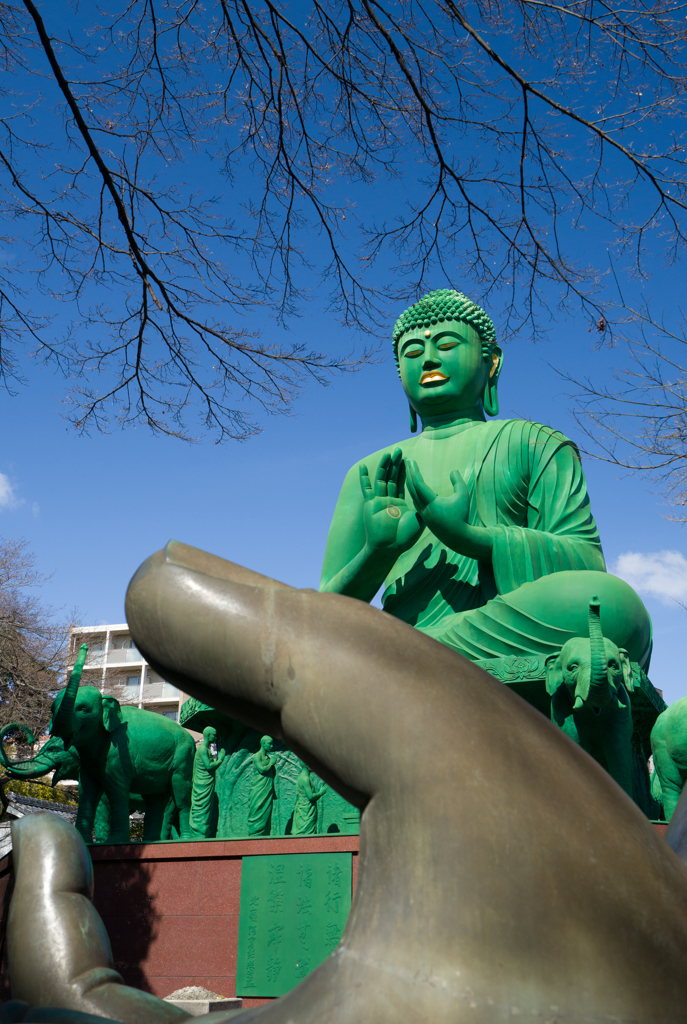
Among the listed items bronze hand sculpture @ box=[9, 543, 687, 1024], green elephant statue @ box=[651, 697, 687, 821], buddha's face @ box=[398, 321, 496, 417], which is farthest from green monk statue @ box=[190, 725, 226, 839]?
bronze hand sculpture @ box=[9, 543, 687, 1024]

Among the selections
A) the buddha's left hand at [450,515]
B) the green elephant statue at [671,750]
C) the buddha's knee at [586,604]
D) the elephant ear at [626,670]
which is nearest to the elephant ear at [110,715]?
the buddha's left hand at [450,515]

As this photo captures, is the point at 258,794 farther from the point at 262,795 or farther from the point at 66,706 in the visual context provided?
the point at 66,706

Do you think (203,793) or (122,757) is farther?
(122,757)

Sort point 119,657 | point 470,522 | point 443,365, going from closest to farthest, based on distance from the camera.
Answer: point 470,522 → point 443,365 → point 119,657

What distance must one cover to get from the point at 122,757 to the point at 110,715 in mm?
359

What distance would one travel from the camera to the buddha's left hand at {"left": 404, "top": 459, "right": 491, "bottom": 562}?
669 centimetres

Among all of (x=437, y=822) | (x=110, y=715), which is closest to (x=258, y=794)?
(x=110, y=715)

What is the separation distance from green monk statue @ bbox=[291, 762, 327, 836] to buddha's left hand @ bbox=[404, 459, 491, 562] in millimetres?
2100

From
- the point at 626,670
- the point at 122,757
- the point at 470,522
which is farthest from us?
the point at 470,522

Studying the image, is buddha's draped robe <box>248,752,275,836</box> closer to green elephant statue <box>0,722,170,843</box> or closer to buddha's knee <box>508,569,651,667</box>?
green elephant statue <box>0,722,170,843</box>

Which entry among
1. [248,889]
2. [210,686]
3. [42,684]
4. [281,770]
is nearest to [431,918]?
[210,686]

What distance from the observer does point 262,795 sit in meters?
6.83

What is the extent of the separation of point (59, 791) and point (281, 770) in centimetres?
1592

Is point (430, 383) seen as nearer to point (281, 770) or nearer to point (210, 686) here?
point (281, 770)
